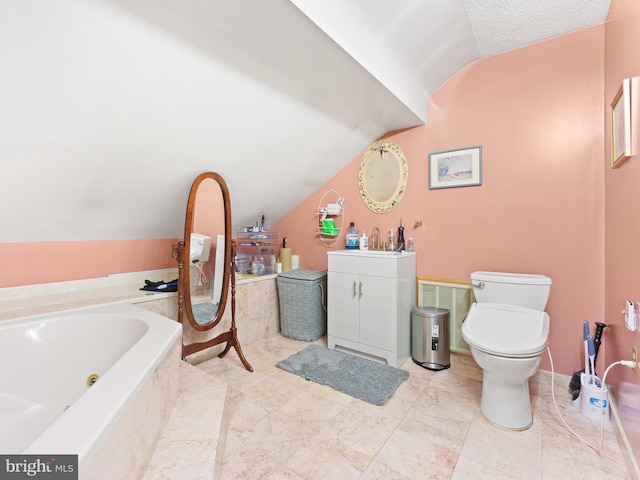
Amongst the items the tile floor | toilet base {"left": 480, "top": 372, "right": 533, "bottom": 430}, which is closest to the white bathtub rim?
the tile floor

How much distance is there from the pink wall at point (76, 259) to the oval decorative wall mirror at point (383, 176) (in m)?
1.87

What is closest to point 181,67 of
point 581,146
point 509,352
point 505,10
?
point 505,10

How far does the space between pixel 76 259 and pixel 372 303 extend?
2209 millimetres

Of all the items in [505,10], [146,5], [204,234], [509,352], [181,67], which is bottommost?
[509,352]

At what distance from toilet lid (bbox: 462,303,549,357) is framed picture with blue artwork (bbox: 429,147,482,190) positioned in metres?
1.00

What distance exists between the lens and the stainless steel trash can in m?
2.29

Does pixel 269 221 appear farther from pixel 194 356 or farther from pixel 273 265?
pixel 194 356

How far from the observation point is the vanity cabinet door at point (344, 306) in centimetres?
250

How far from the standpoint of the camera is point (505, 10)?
1.79 meters

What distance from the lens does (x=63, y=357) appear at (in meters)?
1.49

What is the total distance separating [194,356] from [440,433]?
5.88ft

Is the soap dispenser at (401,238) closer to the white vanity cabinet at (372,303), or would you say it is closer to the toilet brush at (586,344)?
the white vanity cabinet at (372,303)
